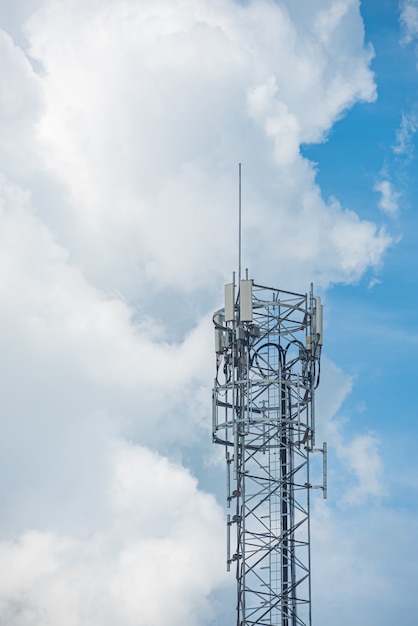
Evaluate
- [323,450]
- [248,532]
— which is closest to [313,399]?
[323,450]

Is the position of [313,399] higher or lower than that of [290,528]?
higher

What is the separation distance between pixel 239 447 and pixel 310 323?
7812mm

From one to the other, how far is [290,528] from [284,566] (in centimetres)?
193

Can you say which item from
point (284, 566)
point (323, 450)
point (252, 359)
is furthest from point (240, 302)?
point (284, 566)

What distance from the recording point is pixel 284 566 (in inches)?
2835

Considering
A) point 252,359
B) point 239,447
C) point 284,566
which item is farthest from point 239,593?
point 252,359

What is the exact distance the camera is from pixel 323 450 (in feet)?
242

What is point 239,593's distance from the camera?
71000 millimetres

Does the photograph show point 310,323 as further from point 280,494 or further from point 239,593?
point 239,593

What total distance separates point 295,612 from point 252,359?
1313 cm

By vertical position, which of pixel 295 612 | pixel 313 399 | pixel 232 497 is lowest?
pixel 295 612

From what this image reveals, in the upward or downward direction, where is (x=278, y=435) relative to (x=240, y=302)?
downward

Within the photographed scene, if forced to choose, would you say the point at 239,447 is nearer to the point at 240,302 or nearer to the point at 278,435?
the point at 278,435

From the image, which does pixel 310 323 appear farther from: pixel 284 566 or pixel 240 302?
pixel 284 566
